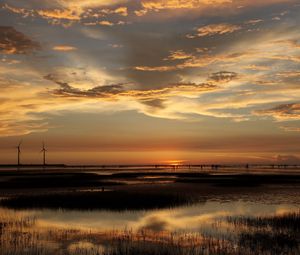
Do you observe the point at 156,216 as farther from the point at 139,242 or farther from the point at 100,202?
the point at 139,242

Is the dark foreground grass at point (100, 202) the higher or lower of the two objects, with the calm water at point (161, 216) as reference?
higher

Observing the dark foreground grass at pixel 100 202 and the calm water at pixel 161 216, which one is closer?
the calm water at pixel 161 216

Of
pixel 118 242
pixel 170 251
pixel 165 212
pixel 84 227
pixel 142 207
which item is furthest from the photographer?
pixel 142 207

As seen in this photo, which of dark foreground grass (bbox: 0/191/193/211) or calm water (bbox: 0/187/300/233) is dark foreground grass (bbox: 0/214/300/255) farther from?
dark foreground grass (bbox: 0/191/193/211)

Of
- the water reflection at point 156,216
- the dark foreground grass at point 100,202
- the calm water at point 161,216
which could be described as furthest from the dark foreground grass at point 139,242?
the dark foreground grass at point 100,202

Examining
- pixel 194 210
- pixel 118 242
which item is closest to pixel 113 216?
pixel 194 210

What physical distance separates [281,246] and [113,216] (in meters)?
15.0

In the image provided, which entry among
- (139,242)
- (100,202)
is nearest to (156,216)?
(100,202)

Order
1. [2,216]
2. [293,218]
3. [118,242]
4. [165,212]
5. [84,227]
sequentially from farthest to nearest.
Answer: [165,212] → [2,216] → [293,218] → [84,227] → [118,242]

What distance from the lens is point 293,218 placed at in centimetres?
2827

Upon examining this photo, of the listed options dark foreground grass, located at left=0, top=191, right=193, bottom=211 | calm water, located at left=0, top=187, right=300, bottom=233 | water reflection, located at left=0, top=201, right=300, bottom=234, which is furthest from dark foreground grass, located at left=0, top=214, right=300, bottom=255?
dark foreground grass, located at left=0, top=191, right=193, bottom=211

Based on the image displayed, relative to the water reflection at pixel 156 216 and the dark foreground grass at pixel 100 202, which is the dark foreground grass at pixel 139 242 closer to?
the water reflection at pixel 156 216

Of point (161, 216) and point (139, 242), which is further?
point (161, 216)

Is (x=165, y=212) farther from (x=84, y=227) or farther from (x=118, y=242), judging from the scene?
(x=118, y=242)
